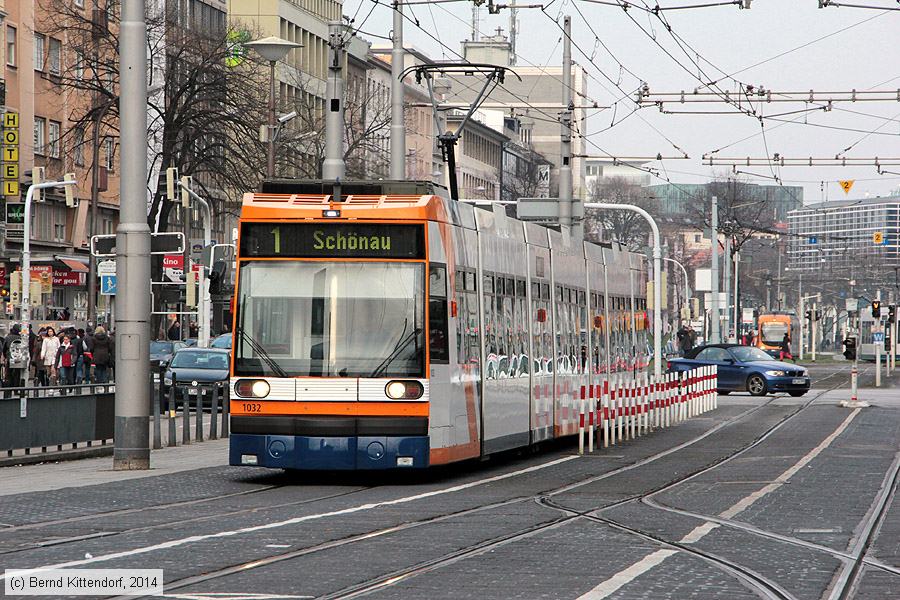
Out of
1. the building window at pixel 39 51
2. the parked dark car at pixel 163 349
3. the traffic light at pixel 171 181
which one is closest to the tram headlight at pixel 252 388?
the traffic light at pixel 171 181

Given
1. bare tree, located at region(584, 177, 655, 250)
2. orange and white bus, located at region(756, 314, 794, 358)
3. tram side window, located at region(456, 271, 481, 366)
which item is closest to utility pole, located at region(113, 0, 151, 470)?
tram side window, located at region(456, 271, 481, 366)

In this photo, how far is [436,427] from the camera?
18.5 meters

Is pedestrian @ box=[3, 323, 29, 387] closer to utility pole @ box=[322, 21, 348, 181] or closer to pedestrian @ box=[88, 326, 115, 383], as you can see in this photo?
pedestrian @ box=[88, 326, 115, 383]

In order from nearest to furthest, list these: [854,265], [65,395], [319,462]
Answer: [319,462]
[65,395]
[854,265]

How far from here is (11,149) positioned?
57.7 metres

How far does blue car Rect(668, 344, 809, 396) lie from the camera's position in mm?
50812

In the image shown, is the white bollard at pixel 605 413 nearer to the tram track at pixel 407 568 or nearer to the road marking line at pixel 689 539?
the road marking line at pixel 689 539

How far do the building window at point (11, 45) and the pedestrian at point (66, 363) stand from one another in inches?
886

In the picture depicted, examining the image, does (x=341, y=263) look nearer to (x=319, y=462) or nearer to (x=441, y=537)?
(x=319, y=462)

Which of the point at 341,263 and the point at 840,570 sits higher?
the point at 341,263

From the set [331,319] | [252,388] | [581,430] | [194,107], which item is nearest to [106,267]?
[581,430]

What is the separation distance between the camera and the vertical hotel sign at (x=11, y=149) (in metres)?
57.4

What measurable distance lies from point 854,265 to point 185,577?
126 metres

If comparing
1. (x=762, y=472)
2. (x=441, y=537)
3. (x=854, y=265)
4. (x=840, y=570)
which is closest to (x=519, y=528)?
(x=441, y=537)
